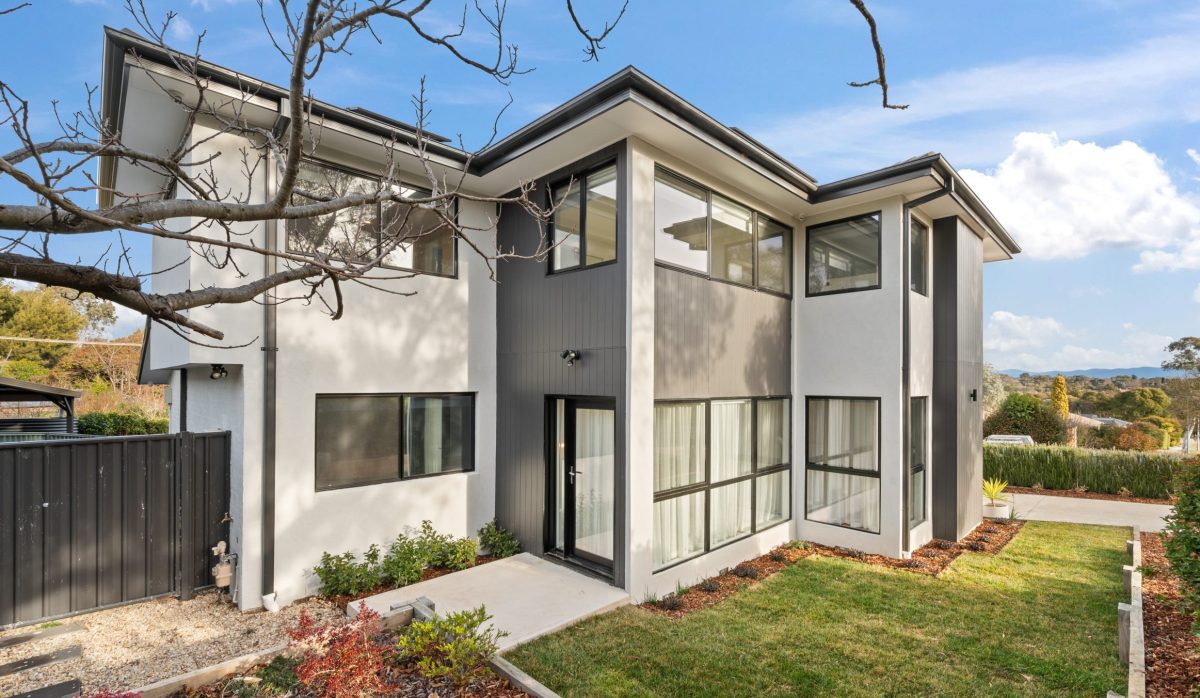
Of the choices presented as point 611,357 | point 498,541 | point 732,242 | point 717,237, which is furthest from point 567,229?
point 498,541

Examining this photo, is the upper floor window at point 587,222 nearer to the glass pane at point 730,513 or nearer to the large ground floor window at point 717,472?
the large ground floor window at point 717,472

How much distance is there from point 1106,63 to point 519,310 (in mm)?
6752

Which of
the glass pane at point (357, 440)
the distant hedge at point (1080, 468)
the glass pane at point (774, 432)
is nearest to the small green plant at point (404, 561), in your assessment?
the glass pane at point (357, 440)

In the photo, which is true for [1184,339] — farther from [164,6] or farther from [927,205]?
[164,6]

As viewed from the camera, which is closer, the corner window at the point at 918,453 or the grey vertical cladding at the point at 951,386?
the corner window at the point at 918,453

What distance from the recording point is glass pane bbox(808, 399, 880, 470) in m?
7.40

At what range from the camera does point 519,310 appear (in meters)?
6.95

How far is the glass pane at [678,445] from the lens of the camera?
593 centimetres

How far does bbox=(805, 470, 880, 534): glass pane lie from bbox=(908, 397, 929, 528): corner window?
1.73 ft

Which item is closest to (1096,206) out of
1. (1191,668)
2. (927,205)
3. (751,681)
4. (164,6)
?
(927,205)

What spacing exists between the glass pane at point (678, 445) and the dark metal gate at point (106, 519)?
452cm

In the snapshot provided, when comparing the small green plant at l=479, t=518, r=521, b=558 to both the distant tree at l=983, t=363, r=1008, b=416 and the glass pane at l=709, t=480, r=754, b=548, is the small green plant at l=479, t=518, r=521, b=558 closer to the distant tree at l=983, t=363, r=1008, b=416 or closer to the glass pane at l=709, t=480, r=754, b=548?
the glass pane at l=709, t=480, r=754, b=548

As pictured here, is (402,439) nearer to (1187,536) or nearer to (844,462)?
(844,462)

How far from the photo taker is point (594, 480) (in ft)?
20.0
